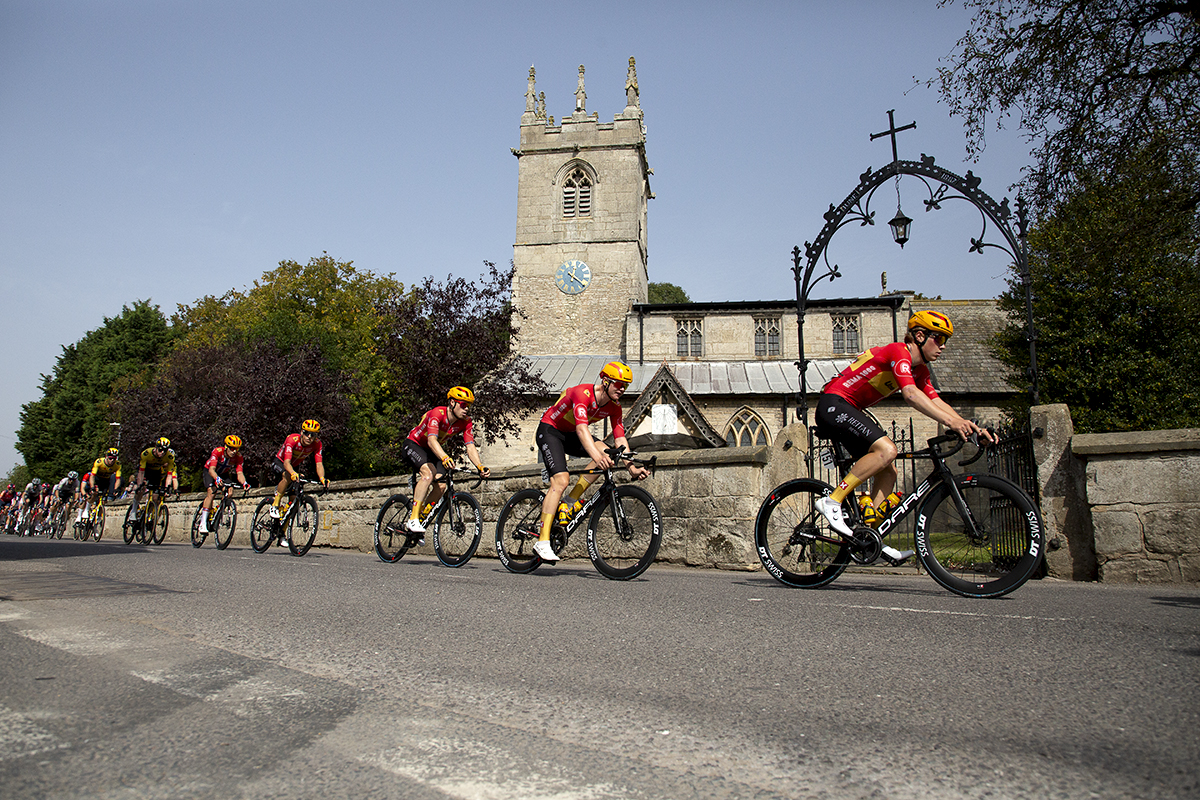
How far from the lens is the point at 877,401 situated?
589cm

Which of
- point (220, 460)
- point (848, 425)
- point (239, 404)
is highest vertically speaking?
point (239, 404)

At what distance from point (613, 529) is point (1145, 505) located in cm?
513

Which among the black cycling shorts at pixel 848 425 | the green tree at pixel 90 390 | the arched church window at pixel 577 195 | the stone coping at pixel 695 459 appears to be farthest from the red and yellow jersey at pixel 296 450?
the green tree at pixel 90 390

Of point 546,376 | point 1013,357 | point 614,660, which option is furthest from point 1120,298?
point 614,660

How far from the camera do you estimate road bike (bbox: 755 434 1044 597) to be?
5363mm

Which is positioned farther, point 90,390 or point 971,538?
point 90,390

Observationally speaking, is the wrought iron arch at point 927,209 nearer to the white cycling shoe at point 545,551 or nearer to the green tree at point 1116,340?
the white cycling shoe at point 545,551

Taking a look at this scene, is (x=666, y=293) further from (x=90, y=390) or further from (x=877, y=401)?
(x=877, y=401)

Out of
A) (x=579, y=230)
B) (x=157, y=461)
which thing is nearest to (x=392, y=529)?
(x=157, y=461)

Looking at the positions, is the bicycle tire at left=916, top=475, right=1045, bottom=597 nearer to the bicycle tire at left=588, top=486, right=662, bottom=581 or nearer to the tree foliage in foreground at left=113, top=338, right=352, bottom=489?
the bicycle tire at left=588, top=486, right=662, bottom=581

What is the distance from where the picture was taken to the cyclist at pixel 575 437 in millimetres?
7184

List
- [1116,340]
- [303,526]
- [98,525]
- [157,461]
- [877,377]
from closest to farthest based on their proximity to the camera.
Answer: [877,377], [303,526], [157,461], [98,525], [1116,340]

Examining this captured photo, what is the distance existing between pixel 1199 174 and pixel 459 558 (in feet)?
41.8

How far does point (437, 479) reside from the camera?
9305 mm
